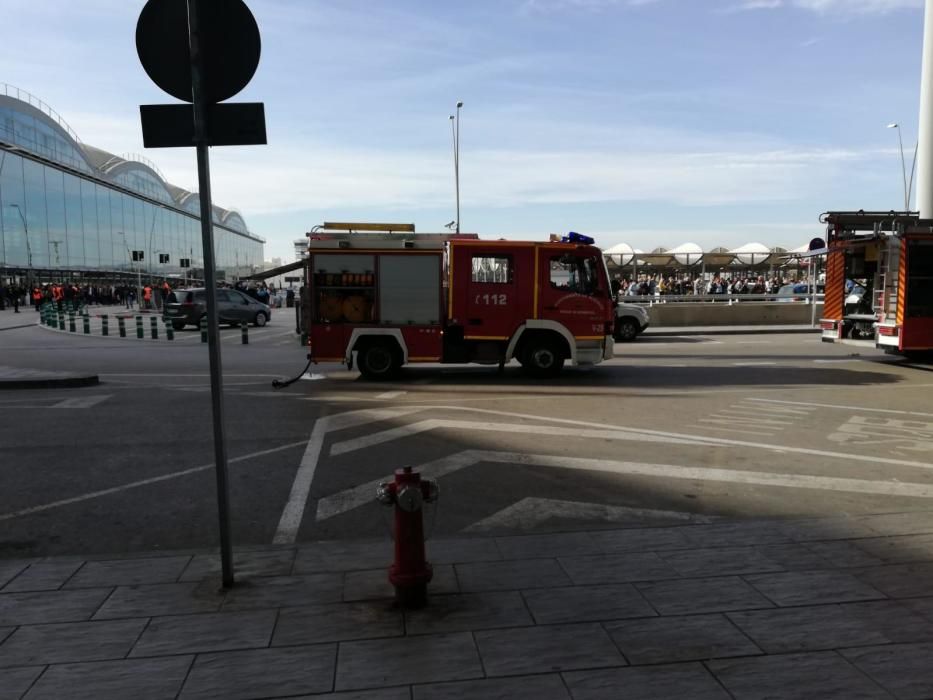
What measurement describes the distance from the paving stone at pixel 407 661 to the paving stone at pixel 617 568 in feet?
3.26

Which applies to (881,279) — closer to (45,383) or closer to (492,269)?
(492,269)

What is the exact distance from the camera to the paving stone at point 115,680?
313 cm

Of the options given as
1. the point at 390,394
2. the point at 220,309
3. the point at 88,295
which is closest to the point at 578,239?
the point at 390,394

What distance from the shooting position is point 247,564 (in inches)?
180

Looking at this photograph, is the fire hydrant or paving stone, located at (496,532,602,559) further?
paving stone, located at (496,532,602,559)

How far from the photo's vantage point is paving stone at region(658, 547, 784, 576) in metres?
4.36

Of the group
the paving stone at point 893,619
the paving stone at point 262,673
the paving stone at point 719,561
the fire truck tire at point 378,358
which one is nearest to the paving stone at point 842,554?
the paving stone at point 719,561

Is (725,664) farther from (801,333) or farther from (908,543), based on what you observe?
(801,333)

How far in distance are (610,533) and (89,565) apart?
3294 mm

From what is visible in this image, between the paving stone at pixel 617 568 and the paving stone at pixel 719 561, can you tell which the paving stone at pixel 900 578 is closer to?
the paving stone at pixel 719 561

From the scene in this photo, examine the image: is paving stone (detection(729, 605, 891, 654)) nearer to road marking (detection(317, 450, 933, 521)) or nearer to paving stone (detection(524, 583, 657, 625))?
paving stone (detection(524, 583, 657, 625))

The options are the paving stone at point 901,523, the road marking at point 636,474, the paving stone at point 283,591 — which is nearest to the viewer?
the paving stone at point 283,591

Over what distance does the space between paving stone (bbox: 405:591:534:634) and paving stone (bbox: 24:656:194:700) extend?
1.07 m

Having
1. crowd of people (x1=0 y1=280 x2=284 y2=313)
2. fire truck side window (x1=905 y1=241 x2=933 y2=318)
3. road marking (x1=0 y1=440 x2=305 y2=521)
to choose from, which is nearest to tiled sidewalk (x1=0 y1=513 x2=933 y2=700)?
road marking (x1=0 y1=440 x2=305 y2=521)
